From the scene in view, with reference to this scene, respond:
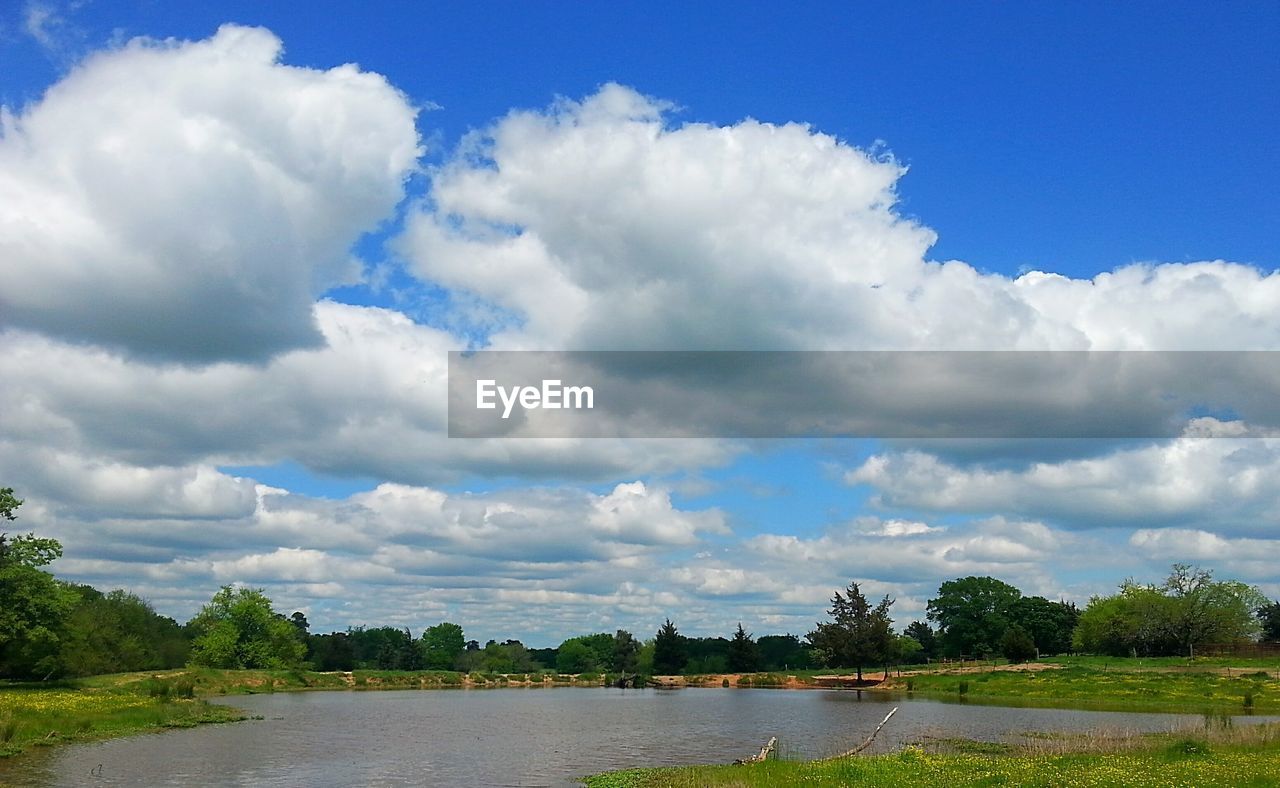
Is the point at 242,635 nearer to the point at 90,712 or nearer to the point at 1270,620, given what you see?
the point at 90,712

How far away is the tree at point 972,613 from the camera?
184m

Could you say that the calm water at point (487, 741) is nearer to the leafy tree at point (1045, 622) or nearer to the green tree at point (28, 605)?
the green tree at point (28, 605)

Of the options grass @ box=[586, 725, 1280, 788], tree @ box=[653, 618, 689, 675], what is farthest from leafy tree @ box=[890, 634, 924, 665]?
grass @ box=[586, 725, 1280, 788]

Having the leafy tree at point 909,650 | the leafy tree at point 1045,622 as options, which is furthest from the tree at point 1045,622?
the leafy tree at point 909,650

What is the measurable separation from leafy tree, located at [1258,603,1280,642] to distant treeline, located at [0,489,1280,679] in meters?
0.33

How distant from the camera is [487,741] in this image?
189 feet

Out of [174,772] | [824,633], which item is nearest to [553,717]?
[174,772]

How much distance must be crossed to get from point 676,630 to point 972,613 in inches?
2407

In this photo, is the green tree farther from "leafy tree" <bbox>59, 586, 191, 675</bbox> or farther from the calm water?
the calm water

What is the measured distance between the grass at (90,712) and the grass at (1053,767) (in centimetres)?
2943

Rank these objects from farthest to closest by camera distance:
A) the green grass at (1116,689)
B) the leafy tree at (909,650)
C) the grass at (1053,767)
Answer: the leafy tree at (909,650), the green grass at (1116,689), the grass at (1053,767)

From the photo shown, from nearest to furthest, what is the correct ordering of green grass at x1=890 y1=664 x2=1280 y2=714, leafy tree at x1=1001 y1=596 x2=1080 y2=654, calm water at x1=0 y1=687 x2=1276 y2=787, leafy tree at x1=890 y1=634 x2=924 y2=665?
calm water at x1=0 y1=687 x2=1276 y2=787, green grass at x1=890 y1=664 x2=1280 y2=714, leafy tree at x1=890 y1=634 x2=924 y2=665, leafy tree at x1=1001 y1=596 x2=1080 y2=654

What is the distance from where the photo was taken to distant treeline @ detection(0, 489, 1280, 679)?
77688 mm

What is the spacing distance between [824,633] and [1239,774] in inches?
3692
